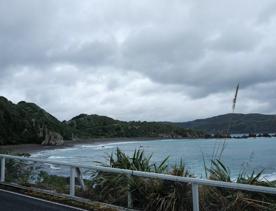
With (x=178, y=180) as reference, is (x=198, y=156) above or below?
below

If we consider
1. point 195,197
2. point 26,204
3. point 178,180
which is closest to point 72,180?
point 26,204

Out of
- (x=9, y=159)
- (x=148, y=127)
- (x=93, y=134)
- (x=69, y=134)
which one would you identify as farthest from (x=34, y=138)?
(x=9, y=159)

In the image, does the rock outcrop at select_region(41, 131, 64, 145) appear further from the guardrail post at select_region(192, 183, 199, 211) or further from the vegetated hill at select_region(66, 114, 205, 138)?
the guardrail post at select_region(192, 183, 199, 211)

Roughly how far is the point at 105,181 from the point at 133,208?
1179 mm

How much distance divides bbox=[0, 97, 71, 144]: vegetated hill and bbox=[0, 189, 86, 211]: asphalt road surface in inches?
3792

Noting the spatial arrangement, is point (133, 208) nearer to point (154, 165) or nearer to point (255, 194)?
point (154, 165)

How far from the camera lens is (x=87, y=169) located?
1013 cm

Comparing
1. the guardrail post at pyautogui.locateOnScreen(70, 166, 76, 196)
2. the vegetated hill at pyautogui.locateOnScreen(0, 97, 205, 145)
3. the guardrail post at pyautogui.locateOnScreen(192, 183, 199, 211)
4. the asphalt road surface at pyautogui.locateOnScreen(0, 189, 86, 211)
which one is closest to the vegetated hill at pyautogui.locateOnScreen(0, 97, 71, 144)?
the vegetated hill at pyautogui.locateOnScreen(0, 97, 205, 145)

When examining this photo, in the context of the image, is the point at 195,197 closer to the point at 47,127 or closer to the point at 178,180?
the point at 178,180

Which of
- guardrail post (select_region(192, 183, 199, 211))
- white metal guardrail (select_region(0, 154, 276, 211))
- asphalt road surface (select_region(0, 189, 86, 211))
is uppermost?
white metal guardrail (select_region(0, 154, 276, 211))

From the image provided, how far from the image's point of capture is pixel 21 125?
373 feet

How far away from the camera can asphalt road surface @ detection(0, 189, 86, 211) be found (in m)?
9.20

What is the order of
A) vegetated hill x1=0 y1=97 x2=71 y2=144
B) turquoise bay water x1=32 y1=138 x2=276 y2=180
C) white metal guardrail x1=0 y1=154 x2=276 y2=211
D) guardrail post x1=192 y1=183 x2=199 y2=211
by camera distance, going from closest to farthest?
1. white metal guardrail x1=0 y1=154 x2=276 y2=211
2. guardrail post x1=192 y1=183 x2=199 y2=211
3. turquoise bay water x1=32 y1=138 x2=276 y2=180
4. vegetated hill x1=0 y1=97 x2=71 y2=144

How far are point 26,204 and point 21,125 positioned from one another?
108 meters
